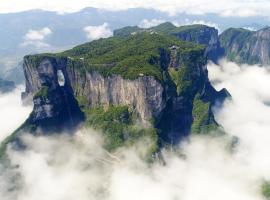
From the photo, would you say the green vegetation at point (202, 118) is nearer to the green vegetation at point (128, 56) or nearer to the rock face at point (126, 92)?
the green vegetation at point (128, 56)

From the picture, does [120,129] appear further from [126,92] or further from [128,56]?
[128,56]

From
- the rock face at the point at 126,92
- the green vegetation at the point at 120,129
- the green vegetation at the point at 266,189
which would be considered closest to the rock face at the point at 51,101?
the rock face at the point at 126,92

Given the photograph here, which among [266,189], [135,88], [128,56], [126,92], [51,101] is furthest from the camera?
[128,56]

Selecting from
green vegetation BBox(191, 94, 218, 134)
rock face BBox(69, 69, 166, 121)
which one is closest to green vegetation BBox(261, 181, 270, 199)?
green vegetation BBox(191, 94, 218, 134)

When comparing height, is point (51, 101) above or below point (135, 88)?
below

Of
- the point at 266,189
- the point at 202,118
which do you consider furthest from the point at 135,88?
the point at 266,189

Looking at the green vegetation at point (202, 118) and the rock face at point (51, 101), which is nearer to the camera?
the rock face at point (51, 101)

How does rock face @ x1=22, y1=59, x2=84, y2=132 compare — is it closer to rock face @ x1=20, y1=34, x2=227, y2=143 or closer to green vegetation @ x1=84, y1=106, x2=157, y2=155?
rock face @ x1=20, y1=34, x2=227, y2=143

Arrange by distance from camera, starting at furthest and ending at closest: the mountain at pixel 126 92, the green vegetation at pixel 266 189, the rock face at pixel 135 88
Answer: the mountain at pixel 126 92
the rock face at pixel 135 88
the green vegetation at pixel 266 189

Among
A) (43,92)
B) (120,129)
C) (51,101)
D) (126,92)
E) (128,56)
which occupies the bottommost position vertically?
(120,129)
